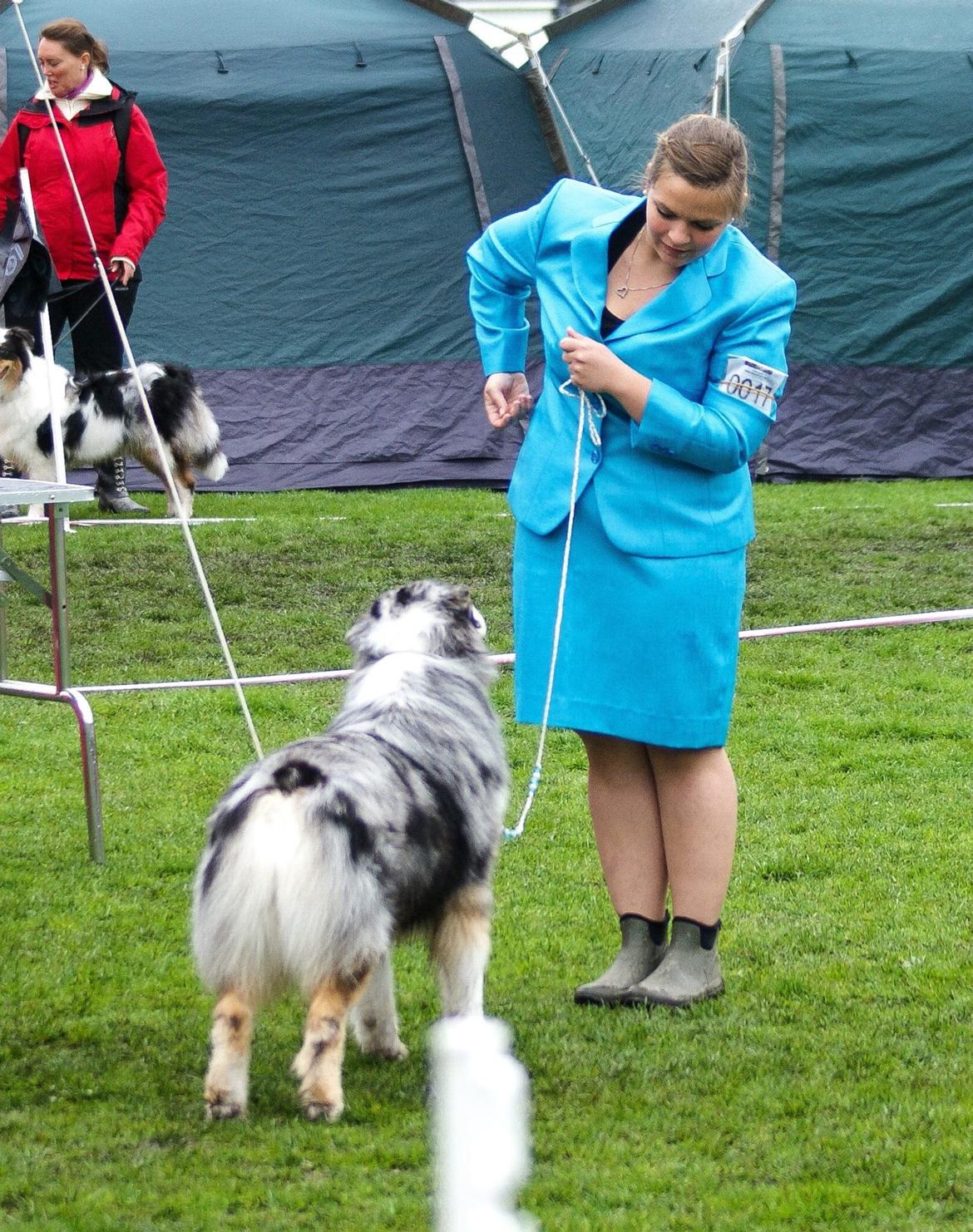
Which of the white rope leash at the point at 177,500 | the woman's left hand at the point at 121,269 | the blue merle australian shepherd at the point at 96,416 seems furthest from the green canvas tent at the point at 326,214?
the white rope leash at the point at 177,500

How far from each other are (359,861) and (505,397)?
105 centimetres

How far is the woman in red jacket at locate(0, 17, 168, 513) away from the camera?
717cm

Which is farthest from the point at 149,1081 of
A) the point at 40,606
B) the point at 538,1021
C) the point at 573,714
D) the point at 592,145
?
the point at 592,145

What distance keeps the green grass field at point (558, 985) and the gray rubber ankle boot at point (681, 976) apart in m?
0.04

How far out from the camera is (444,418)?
10.2 meters

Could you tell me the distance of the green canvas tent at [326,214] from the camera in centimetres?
984

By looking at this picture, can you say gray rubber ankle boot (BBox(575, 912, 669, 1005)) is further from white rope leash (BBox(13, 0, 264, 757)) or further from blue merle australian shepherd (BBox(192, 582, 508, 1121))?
white rope leash (BBox(13, 0, 264, 757))

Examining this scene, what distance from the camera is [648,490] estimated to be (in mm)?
2865

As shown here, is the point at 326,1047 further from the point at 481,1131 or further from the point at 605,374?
the point at 481,1131

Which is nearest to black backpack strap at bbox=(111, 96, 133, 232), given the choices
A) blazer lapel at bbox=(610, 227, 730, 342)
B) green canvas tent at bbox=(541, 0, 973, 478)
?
green canvas tent at bbox=(541, 0, 973, 478)

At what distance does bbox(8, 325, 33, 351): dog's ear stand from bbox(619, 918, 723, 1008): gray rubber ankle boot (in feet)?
20.3

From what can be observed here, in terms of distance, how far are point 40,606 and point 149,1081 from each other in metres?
4.29

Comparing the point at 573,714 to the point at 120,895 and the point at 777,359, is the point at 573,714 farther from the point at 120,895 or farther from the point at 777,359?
the point at 120,895

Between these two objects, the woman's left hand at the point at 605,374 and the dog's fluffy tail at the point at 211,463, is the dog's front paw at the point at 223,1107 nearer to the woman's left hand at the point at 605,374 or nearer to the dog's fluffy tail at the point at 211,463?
the woman's left hand at the point at 605,374
